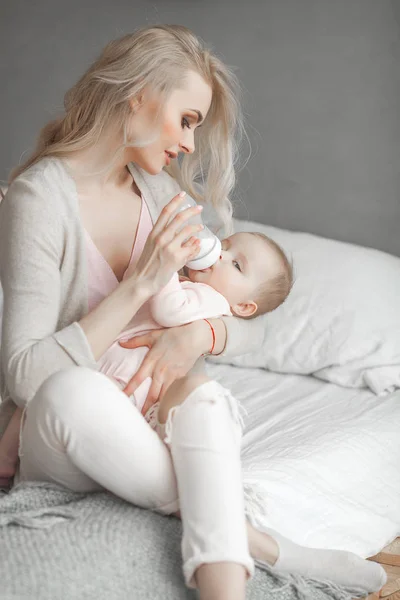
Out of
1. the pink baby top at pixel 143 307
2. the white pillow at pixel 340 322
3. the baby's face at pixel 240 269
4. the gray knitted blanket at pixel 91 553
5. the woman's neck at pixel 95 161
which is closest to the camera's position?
the gray knitted blanket at pixel 91 553

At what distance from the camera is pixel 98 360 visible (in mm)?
1686

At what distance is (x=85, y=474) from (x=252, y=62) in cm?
188

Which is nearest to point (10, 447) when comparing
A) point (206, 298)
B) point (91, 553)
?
point (91, 553)

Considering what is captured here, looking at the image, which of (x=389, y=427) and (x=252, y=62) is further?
(x=252, y=62)

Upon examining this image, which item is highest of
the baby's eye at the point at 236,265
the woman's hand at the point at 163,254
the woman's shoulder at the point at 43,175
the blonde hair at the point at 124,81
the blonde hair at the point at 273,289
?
the blonde hair at the point at 124,81

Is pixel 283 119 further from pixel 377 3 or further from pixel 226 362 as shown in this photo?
pixel 226 362

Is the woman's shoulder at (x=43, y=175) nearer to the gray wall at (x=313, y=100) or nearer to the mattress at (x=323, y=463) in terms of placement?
the mattress at (x=323, y=463)

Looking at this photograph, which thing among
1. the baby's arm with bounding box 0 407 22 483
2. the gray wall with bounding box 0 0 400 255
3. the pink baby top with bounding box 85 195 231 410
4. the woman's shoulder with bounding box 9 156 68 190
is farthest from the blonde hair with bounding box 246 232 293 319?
the gray wall with bounding box 0 0 400 255

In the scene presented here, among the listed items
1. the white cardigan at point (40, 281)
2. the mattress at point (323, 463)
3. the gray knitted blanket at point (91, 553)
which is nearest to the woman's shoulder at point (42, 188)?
the white cardigan at point (40, 281)

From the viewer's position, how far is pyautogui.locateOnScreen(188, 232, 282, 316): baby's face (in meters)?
1.91

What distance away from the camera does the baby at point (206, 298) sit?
166 centimetres

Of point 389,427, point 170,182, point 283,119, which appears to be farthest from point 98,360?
point 283,119

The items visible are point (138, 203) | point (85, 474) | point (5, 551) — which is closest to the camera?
point (5, 551)

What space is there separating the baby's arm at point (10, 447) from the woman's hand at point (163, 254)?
340 millimetres
